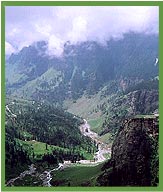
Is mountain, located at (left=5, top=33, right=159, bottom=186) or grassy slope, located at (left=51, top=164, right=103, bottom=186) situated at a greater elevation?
mountain, located at (left=5, top=33, right=159, bottom=186)

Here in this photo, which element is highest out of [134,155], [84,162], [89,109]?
[89,109]

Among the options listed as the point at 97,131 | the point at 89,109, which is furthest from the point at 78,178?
the point at 89,109

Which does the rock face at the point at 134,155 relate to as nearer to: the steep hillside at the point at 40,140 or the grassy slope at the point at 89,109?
the steep hillside at the point at 40,140

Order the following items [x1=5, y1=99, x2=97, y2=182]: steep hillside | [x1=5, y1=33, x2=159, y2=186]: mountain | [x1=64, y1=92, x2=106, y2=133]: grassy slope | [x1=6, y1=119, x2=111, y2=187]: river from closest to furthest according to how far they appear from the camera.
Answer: [x1=5, y1=33, x2=159, y2=186]: mountain
[x1=6, y1=119, x2=111, y2=187]: river
[x1=5, y1=99, x2=97, y2=182]: steep hillside
[x1=64, y1=92, x2=106, y2=133]: grassy slope

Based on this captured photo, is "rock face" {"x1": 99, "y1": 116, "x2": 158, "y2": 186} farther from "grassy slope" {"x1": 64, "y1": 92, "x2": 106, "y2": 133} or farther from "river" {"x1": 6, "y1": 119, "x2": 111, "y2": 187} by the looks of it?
"grassy slope" {"x1": 64, "y1": 92, "x2": 106, "y2": 133}

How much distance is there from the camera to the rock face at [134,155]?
40.2m

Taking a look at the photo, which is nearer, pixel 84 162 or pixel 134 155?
pixel 134 155

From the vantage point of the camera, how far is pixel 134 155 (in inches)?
1794

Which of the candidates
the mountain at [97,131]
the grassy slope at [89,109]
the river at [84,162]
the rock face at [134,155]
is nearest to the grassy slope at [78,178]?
the mountain at [97,131]

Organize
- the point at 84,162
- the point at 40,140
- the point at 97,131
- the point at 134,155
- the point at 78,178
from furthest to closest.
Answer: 1. the point at 97,131
2. the point at 40,140
3. the point at 84,162
4. the point at 78,178
5. the point at 134,155

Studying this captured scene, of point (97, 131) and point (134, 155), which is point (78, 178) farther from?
point (97, 131)

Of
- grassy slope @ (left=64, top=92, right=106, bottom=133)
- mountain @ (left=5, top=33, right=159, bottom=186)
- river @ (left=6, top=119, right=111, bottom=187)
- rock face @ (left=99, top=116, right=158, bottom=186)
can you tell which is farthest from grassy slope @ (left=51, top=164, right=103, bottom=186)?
grassy slope @ (left=64, top=92, right=106, bottom=133)

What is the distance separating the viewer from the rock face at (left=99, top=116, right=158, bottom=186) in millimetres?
40188

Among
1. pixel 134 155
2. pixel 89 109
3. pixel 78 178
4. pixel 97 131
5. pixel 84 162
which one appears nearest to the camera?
pixel 134 155
